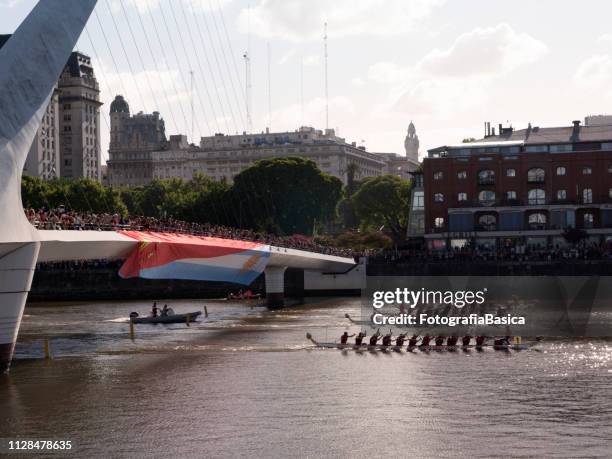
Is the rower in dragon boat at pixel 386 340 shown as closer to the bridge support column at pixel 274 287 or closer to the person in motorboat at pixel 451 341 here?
the person in motorboat at pixel 451 341

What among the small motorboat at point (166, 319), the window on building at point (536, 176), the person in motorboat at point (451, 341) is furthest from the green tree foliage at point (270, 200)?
the person in motorboat at point (451, 341)

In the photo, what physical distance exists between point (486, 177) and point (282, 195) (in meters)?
32.8

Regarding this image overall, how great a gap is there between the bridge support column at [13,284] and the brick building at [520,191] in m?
73.8

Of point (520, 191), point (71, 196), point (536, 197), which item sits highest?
point (71, 196)

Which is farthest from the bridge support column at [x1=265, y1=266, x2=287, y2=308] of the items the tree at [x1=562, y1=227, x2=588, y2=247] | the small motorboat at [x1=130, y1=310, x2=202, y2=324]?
the tree at [x1=562, y1=227, x2=588, y2=247]

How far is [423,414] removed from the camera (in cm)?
3725

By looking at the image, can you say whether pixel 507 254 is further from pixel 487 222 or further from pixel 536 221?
pixel 487 222

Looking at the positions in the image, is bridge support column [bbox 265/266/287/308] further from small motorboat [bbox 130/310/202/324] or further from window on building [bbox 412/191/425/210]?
window on building [bbox 412/191/425/210]

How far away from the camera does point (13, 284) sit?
4356cm

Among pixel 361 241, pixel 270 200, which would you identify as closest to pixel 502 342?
pixel 361 241

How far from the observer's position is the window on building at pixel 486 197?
113875mm

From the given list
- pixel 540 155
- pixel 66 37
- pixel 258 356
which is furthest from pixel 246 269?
pixel 540 155

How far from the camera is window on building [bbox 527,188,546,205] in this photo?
4441 inches

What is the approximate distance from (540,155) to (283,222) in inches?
1448
